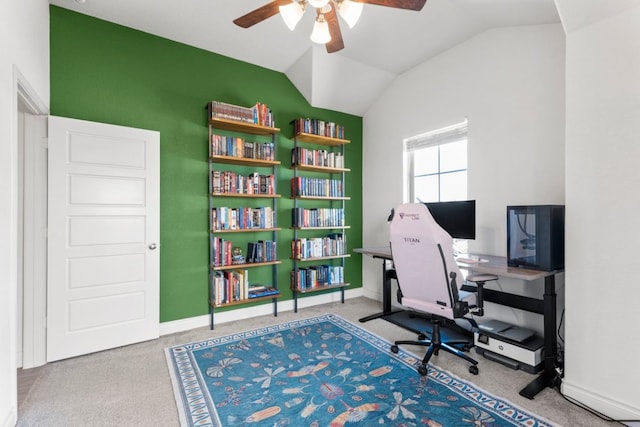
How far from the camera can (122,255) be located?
2.73 m

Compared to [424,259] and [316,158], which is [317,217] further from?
[424,259]

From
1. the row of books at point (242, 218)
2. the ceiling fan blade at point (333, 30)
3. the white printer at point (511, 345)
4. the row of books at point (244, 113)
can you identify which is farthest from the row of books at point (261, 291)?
the ceiling fan blade at point (333, 30)

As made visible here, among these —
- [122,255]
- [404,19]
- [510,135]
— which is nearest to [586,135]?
[510,135]

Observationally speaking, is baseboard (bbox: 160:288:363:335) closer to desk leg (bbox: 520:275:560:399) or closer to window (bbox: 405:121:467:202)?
window (bbox: 405:121:467:202)

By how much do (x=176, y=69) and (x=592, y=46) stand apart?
3.47 metres

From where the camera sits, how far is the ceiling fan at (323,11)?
1749 mm

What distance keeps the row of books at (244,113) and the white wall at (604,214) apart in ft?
8.75

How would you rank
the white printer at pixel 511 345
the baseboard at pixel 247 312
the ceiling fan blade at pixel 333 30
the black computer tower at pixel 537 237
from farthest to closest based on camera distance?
the baseboard at pixel 247 312
the white printer at pixel 511 345
the black computer tower at pixel 537 237
the ceiling fan blade at pixel 333 30

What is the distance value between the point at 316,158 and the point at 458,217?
1849 mm

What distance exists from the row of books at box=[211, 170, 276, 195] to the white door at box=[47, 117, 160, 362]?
0.55 metres

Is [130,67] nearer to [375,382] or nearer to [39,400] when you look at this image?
[39,400]

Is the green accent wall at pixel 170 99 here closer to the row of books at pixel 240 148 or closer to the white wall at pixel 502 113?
the row of books at pixel 240 148

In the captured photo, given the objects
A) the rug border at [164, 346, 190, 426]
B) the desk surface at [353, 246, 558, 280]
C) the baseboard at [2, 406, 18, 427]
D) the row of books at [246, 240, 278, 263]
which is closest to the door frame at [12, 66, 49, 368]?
the baseboard at [2, 406, 18, 427]

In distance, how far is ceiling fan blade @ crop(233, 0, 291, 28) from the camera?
71.8 inches
